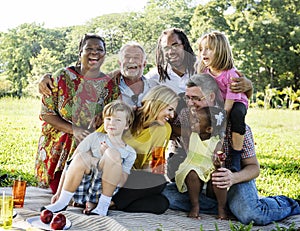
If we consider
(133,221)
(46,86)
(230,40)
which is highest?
(230,40)

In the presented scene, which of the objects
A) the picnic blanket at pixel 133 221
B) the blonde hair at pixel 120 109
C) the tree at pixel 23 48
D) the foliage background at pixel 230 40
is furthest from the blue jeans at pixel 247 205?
the tree at pixel 23 48

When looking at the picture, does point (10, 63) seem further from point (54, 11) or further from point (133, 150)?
point (133, 150)

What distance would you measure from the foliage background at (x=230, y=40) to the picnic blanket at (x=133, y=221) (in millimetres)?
2515

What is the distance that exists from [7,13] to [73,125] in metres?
6.06

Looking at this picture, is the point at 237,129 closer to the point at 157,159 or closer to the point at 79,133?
the point at 157,159

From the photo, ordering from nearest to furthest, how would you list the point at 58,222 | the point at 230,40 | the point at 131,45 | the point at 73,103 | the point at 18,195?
the point at 58,222
the point at 18,195
the point at 131,45
the point at 73,103
the point at 230,40

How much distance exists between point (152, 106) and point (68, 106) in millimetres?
615

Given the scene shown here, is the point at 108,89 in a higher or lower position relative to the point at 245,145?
higher

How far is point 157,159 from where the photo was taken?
2.78 m

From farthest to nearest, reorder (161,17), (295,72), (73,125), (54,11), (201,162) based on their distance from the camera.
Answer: (295,72)
(54,11)
(161,17)
(73,125)
(201,162)

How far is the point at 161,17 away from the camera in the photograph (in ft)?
19.0

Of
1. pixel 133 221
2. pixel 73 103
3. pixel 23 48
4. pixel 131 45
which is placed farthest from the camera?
pixel 23 48

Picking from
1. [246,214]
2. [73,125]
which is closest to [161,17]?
[73,125]

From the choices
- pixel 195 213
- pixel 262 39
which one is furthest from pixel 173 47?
pixel 262 39
